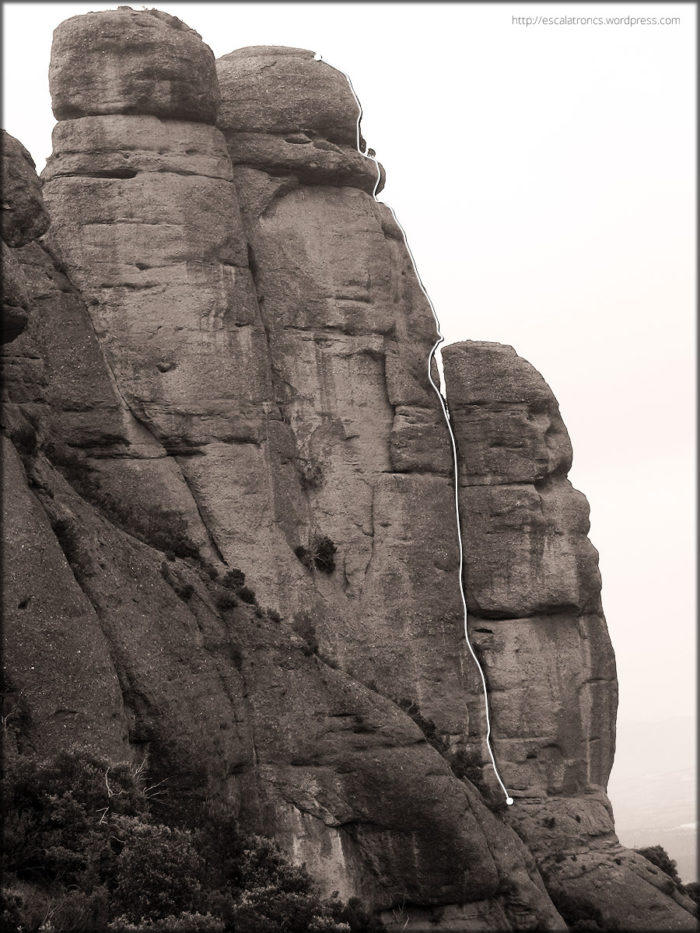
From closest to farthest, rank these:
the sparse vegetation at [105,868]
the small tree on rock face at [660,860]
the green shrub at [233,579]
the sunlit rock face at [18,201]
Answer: the sparse vegetation at [105,868], the sunlit rock face at [18,201], the green shrub at [233,579], the small tree on rock face at [660,860]

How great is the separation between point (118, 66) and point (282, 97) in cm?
703

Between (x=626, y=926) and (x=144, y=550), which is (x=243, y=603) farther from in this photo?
(x=626, y=926)

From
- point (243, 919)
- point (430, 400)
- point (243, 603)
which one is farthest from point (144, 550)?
point (430, 400)

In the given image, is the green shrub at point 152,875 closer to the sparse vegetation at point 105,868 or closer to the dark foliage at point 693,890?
the sparse vegetation at point 105,868

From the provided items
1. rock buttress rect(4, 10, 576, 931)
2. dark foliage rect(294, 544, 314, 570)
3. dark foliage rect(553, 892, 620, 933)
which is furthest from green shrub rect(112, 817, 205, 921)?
dark foliage rect(553, 892, 620, 933)

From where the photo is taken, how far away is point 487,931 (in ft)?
170

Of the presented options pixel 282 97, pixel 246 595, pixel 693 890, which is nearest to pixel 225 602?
pixel 246 595

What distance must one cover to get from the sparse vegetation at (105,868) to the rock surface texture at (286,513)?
57.3 inches

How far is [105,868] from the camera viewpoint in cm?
4228

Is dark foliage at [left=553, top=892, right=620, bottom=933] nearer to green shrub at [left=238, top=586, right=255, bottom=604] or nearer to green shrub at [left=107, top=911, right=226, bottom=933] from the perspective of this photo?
green shrub at [left=238, top=586, right=255, bottom=604]

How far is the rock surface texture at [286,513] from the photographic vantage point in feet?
157

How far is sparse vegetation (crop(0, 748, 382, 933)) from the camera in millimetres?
40562

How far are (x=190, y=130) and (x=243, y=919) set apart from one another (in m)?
28.6

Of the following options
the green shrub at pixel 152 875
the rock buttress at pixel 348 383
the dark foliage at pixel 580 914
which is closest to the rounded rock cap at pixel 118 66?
the rock buttress at pixel 348 383
